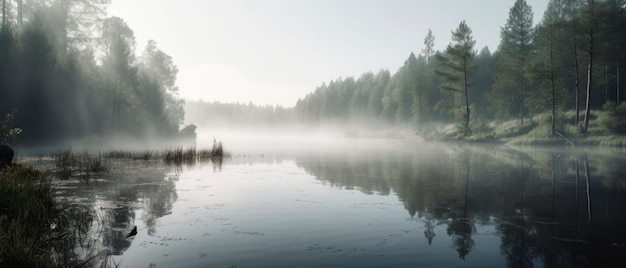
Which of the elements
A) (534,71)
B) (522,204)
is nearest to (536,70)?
(534,71)

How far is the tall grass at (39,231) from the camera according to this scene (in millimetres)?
6031

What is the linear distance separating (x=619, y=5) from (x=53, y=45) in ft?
229

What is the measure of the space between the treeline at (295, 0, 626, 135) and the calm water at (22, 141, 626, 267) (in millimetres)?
34007

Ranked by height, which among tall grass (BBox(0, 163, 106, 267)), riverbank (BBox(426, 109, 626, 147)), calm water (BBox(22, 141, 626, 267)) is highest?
riverbank (BBox(426, 109, 626, 147))

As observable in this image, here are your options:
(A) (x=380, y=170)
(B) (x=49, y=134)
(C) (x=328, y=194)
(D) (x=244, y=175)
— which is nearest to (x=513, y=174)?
(A) (x=380, y=170)

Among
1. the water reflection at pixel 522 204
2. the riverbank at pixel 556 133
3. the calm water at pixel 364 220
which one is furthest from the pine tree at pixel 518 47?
the calm water at pixel 364 220

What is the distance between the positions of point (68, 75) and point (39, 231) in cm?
4176

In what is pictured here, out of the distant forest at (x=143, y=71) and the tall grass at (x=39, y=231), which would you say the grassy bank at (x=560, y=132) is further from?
the tall grass at (x=39, y=231)

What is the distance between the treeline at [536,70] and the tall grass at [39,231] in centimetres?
5099

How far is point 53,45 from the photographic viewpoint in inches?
1684

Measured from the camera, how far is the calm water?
7.80 meters

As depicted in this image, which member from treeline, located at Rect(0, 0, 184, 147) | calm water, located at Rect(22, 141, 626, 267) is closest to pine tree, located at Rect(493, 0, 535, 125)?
calm water, located at Rect(22, 141, 626, 267)

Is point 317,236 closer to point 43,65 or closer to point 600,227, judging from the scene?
point 600,227

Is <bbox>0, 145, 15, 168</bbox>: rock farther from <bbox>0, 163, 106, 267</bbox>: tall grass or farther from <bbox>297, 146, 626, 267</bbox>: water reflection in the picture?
<bbox>297, 146, 626, 267</bbox>: water reflection
